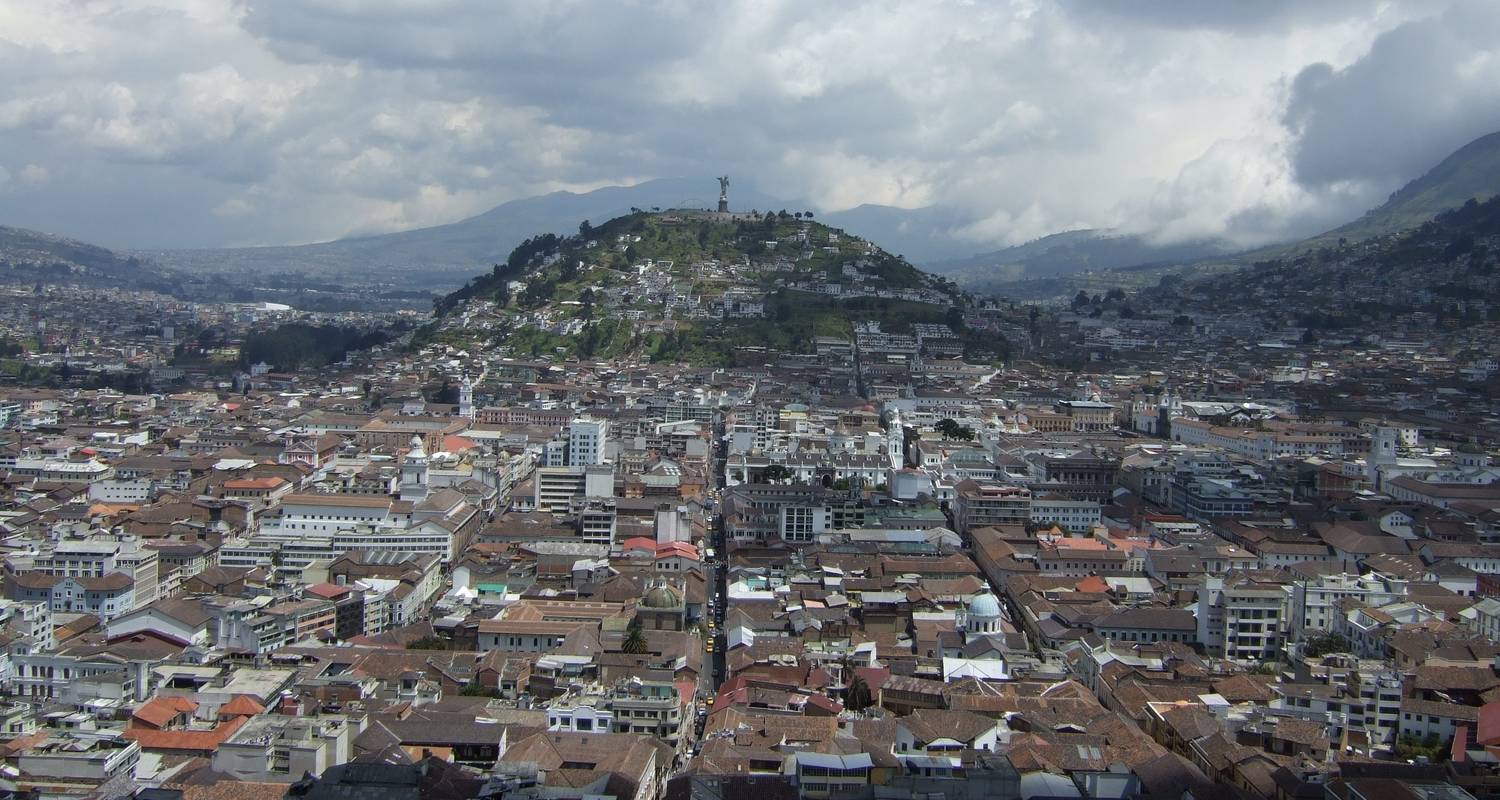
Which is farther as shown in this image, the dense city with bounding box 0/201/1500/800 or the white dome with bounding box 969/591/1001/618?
the white dome with bounding box 969/591/1001/618

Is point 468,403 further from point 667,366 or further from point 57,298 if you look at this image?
point 57,298

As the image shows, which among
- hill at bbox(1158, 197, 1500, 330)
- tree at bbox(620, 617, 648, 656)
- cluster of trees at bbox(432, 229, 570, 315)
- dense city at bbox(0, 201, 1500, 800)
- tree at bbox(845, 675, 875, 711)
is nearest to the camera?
dense city at bbox(0, 201, 1500, 800)

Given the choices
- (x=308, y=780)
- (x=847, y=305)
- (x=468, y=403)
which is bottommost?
(x=308, y=780)

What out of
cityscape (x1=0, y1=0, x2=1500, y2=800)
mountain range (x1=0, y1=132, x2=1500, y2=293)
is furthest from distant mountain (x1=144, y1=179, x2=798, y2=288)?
cityscape (x1=0, y1=0, x2=1500, y2=800)

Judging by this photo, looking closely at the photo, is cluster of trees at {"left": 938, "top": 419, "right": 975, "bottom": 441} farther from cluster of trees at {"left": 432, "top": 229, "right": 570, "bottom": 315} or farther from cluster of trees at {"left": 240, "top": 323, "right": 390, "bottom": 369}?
cluster of trees at {"left": 240, "top": 323, "right": 390, "bottom": 369}

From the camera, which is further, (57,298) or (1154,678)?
(57,298)

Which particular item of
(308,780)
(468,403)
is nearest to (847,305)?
(468,403)

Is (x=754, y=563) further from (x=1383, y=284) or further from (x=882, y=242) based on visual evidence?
(x=882, y=242)
